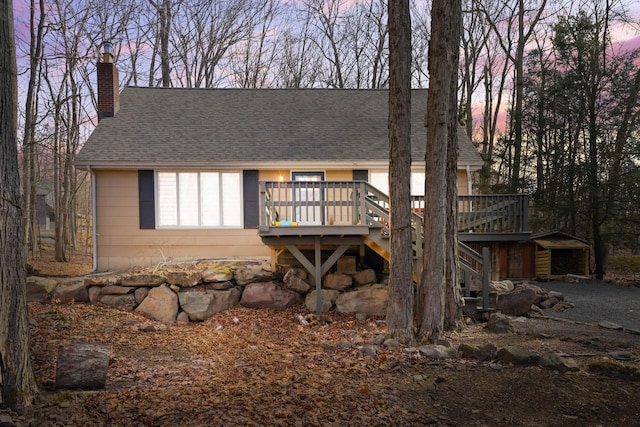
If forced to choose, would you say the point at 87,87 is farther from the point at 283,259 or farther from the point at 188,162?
the point at 283,259

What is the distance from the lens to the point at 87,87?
20.8m

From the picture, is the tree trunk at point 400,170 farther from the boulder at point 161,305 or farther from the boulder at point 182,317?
the boulder at point 161,305

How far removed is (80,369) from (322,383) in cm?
255

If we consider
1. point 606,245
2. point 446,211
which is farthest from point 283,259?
point 606,245

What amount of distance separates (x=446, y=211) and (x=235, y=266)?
16.8ft

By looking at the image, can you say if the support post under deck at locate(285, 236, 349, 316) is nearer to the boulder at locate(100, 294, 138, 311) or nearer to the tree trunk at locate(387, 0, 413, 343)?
the tree trunk at locate(387, 0, 413, 343)

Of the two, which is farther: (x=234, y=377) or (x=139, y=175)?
(x=139, y=175)

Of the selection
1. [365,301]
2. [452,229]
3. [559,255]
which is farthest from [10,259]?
[559,255]

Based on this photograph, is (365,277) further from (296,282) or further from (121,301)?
(121,301)

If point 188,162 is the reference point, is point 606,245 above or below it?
below

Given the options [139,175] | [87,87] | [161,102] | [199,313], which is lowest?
[199,313]

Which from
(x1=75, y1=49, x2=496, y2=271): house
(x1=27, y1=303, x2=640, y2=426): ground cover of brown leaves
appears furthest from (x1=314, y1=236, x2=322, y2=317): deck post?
(x1=75, y1=49, x2=496, y2=271): house

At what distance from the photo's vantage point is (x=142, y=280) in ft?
31.9

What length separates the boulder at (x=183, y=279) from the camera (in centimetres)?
977
